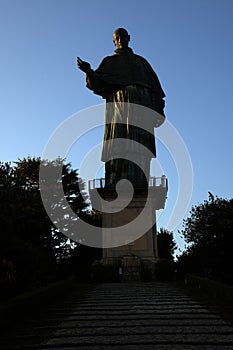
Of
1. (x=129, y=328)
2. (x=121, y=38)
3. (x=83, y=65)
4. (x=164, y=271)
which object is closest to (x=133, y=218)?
(x=164, y=271)

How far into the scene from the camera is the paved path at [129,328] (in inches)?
280

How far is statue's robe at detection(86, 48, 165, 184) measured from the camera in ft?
88.8

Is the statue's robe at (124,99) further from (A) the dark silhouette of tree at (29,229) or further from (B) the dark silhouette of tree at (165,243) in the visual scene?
(B) the dark silhouette of tree at (165,243)

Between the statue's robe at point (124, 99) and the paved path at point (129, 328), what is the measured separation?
14603 millimetres

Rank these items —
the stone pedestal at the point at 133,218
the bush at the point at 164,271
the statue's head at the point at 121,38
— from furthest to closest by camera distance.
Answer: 1. the statue's head at the point at 121,38
2. the stone pedestal at the point at 133,218
3. the bush at the point at 164,271

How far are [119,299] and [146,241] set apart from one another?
35.5 feet

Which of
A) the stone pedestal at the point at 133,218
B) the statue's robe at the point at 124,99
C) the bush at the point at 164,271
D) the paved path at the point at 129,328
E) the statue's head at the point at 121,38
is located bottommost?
the paved path at the point at 129,328

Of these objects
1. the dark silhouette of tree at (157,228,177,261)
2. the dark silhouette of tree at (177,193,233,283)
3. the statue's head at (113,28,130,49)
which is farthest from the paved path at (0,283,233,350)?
the dark silhouette of tree at (157,228,177,261)

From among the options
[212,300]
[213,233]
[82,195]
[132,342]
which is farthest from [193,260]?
[132,342]

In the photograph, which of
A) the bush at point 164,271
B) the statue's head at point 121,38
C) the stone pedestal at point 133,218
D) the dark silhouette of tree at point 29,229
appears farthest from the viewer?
the statue's head at point 121,38

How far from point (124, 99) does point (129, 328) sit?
68.9 ft

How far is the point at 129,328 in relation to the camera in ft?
28.1

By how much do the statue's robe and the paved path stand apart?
47.9 ft

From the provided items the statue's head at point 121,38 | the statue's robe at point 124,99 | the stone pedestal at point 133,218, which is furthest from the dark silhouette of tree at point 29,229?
the statue's head at point 121,38
